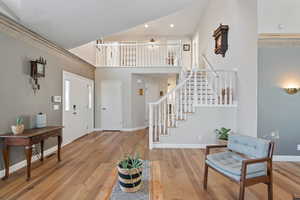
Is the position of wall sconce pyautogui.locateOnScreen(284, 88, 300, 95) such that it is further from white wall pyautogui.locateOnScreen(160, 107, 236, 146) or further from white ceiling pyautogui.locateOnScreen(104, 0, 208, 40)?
white ceiling pyautogui.locateOnScreen(104, 0, 208, 40)

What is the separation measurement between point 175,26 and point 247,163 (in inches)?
308

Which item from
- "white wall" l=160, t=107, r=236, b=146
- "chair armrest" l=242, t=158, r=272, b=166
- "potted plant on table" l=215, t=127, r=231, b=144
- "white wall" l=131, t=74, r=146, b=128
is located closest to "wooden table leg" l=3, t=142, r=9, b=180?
"white wall" l=160, t=107, r=236, b=146

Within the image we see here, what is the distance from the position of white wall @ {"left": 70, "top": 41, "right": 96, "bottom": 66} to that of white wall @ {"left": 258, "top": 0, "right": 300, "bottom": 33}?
496cm

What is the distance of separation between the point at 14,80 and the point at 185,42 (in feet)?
27.6

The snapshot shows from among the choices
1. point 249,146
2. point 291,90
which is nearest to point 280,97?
point 291,90

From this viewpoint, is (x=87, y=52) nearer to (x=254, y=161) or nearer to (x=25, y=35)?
(x=25, y=35)

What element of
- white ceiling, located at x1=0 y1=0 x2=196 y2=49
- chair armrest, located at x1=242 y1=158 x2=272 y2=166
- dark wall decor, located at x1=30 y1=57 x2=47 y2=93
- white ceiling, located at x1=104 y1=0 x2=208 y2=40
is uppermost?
white ceiling, located at x1=104 y1=0 x2=208 y2=40

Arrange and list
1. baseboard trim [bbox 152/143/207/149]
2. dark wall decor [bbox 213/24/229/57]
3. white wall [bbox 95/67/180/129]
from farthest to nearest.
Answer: white wall [bbox 95/67/180/129]
dark wall decor [bbox 213/24/229/57]
baseboard trim [bbox 152/143/207/149]

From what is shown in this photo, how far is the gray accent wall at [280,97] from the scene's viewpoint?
3.66m

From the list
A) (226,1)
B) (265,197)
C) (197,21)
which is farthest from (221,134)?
(197,21)

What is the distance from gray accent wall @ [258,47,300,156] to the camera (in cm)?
366

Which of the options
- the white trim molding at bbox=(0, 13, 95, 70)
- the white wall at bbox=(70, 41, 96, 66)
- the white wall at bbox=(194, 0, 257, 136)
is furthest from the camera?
the white wall at bbox=(70, 41, 96, 66)

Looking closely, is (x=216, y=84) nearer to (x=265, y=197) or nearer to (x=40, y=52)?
(x=265, y=197)

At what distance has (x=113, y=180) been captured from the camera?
108 inches
